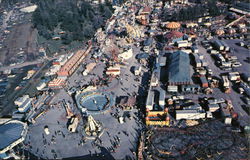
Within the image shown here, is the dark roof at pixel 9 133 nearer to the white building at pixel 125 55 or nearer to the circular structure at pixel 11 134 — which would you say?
the circular structure at pixel 11 134

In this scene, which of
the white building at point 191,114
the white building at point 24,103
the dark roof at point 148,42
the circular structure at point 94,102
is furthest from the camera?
the dark roof at point 148,42

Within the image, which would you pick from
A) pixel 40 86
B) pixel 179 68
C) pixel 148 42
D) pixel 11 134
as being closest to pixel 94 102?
pixel 40 86

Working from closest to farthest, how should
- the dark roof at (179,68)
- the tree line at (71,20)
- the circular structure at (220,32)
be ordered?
the dark roof at (179,68), the circular structure at (220,32), the tree line at (71,20)

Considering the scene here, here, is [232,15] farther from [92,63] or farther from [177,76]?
[92,63]

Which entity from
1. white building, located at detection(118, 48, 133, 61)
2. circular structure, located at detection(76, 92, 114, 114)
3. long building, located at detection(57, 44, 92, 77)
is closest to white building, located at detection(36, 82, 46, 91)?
long building, located at detection(57, 44, 92, 77)

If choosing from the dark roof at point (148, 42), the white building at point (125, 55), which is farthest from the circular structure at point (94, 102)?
the dark roof at point (148, 42)

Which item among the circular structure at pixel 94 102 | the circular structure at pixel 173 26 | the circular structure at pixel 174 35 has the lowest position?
the circular structure at pixel 94 102

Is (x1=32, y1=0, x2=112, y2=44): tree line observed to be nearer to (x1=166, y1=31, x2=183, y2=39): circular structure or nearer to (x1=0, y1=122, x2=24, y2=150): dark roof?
(x1=166, y1=31, x2=183, y2=39): circular structure

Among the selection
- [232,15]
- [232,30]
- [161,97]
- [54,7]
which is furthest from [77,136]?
[54,7]
